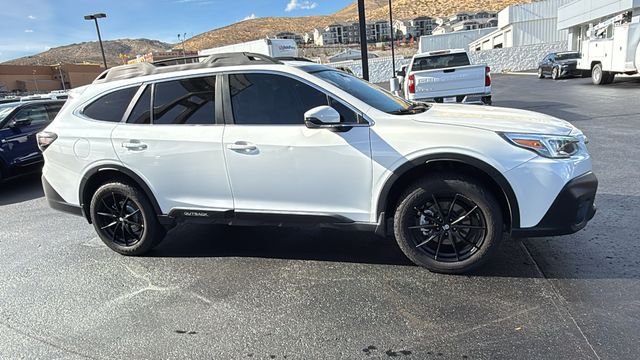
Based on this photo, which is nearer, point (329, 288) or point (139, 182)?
point (329, 288)

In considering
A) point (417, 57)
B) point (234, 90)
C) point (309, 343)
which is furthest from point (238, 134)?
point (417, 57)

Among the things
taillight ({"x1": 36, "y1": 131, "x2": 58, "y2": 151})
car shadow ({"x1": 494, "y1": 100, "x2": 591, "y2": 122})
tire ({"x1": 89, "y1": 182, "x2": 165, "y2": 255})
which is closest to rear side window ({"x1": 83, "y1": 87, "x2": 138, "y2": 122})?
taillight ({"x1": 36, "y1": 131, "x2": 58, "y2": 151})

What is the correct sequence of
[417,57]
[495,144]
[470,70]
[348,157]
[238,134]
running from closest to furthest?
[495,144], [348,157], [238,134], [470,70], [417,57]

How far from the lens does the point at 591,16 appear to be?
29719 millimetres

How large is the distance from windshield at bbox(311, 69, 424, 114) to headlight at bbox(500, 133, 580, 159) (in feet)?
3.24

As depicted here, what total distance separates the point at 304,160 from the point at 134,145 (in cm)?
172

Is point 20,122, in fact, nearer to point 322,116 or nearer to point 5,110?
point 5,110

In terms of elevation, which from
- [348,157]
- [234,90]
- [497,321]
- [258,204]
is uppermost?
[234,90]

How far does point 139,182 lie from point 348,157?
6.98 ft

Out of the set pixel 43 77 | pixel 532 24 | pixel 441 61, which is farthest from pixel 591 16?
pixel 43 77

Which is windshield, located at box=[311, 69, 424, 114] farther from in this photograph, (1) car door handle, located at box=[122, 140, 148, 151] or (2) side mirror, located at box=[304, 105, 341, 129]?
(1) car door handle, located at box=[122, 140, 148, 151]

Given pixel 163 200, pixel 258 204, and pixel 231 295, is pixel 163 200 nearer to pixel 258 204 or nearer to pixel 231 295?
pixel 258 204

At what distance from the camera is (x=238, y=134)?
3.85 m

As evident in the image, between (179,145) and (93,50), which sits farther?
(93,50)
